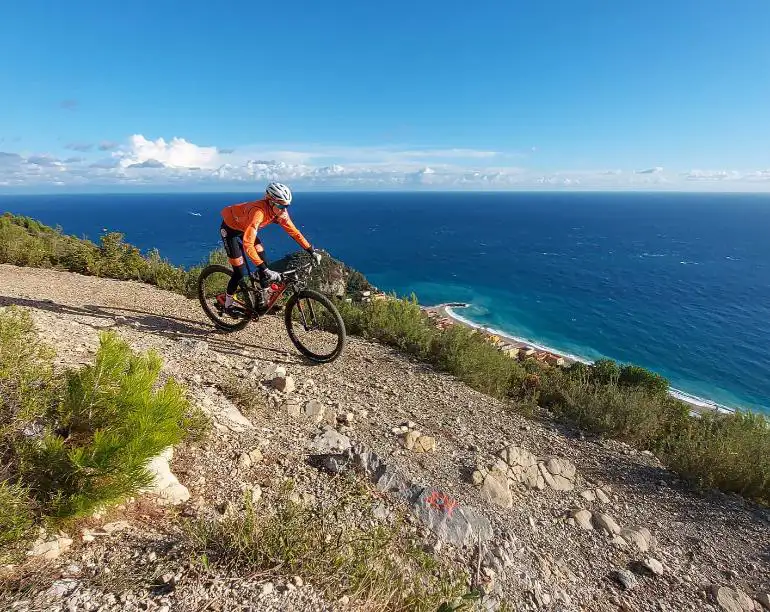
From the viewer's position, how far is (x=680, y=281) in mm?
62781

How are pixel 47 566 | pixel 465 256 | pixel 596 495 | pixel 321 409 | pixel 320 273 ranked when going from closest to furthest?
pixel 47 566 → pixel 596 495 → pixel 321 409 → pixel 320 273 → pixel 465 256

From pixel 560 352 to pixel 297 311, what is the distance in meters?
34.5

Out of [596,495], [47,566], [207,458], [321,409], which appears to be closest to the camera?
[47,566]

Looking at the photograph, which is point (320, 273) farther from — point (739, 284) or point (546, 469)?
point (739, 284)

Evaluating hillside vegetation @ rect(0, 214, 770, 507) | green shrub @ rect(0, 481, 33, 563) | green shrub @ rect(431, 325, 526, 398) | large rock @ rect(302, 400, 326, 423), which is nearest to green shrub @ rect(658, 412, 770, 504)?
hillside vegetation @ rect(0, 214, 770, 507)

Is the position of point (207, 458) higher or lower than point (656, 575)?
higher

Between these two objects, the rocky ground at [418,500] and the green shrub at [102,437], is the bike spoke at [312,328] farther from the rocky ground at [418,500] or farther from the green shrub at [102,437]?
the green shrub at [102,437]

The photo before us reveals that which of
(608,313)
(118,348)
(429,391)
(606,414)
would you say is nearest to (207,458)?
(118,348)

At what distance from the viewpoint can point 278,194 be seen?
6.23 m

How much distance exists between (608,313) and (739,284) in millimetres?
28622

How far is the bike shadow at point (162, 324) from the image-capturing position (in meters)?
6.91

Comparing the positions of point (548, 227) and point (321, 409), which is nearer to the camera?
point (321, 409)

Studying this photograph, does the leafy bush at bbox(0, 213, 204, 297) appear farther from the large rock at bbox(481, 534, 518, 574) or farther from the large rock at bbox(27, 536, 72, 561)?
the large rock at bbox(481, 534, 518, 574)

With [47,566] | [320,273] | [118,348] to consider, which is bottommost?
[320,273]
